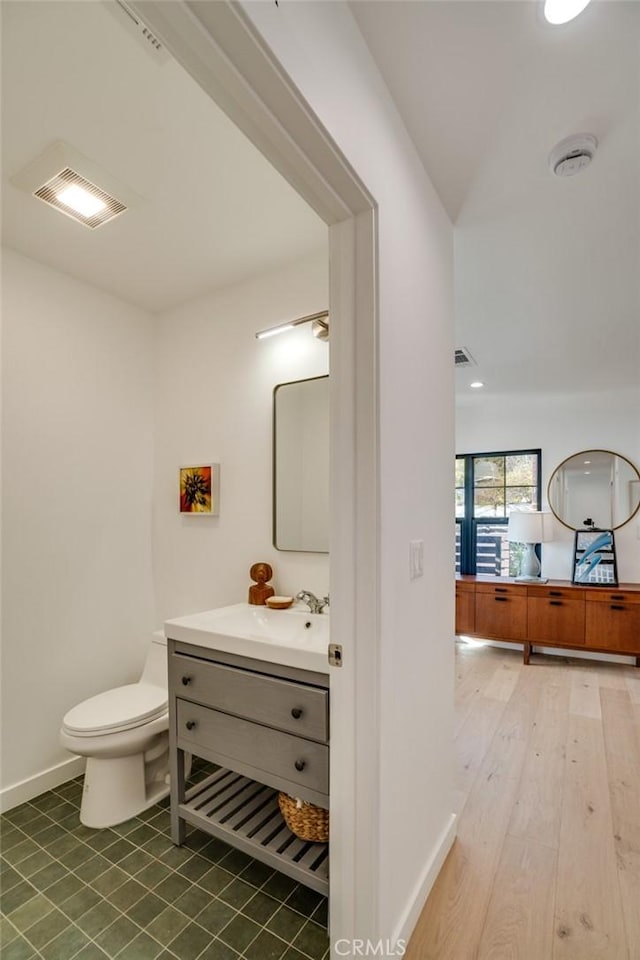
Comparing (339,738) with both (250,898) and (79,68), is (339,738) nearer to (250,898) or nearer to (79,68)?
(250,898)

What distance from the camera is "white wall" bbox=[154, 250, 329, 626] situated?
2.18 metres

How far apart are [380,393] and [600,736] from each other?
2.80 meters

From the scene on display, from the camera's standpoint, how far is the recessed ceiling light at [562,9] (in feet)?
3.43

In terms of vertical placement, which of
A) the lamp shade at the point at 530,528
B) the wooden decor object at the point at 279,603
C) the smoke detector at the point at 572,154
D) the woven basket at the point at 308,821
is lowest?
the woven basket at the point at 308,821

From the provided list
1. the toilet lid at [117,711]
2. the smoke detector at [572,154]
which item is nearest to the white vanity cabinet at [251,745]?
the toilet lid at [117,711]

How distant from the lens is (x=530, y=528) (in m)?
4.20

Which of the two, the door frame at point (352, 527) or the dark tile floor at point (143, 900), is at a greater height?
the door frame at point (352, 527)

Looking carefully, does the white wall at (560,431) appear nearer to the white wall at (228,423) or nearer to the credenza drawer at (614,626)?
the credenza drawer at (614,626)

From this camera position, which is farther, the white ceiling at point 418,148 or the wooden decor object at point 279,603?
the wooden decor object at point 279,603

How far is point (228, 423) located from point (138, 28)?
4.99 ft

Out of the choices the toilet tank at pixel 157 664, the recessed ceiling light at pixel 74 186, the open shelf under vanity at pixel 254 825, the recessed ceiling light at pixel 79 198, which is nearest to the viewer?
the open shelf under vanity at pixel 254 825

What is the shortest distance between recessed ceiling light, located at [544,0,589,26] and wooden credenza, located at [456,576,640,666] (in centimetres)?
390

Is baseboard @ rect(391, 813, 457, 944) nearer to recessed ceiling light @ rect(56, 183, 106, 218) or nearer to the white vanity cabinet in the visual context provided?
the white vanity cabinet

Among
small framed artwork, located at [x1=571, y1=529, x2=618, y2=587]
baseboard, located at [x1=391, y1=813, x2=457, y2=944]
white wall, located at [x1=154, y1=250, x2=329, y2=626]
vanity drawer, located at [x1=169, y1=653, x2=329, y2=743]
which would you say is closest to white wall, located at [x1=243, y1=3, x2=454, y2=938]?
baseboard, located at [x1=391, y1=813, x2=457, y2=944]
